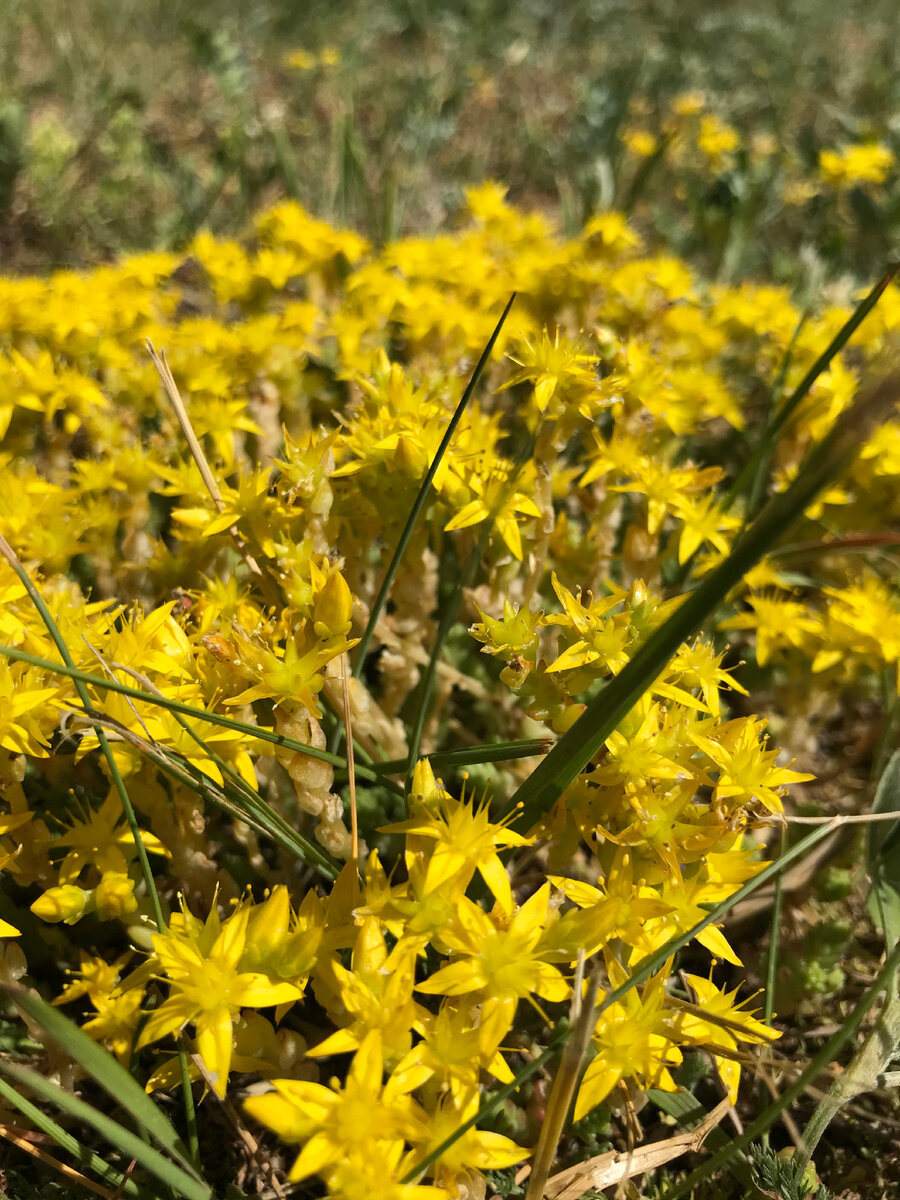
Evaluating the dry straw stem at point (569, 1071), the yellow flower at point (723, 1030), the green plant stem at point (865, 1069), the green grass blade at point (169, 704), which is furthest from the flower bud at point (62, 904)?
the green plant stem at point (865, 1069)

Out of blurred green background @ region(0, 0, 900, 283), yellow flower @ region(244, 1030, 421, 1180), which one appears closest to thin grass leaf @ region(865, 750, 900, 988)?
yellow flower @ region(244, 1030, 421, 1180)

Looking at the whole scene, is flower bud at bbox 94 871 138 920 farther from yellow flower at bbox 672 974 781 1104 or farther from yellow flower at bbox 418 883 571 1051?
yellow flower at bbox 672 974 781 1104

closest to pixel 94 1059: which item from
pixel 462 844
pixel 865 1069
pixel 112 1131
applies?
pixel 112 1131

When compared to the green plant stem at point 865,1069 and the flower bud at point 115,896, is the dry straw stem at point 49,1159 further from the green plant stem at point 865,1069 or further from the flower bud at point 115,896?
the green plant stem at point 865,1069

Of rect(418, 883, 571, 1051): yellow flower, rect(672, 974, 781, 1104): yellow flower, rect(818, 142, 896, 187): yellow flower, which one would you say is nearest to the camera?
rect(418, 883, 571, 1051): yellow flower

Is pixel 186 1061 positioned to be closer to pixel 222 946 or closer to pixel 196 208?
pixel 222 946

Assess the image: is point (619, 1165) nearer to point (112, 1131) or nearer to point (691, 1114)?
point (691, 1114)
